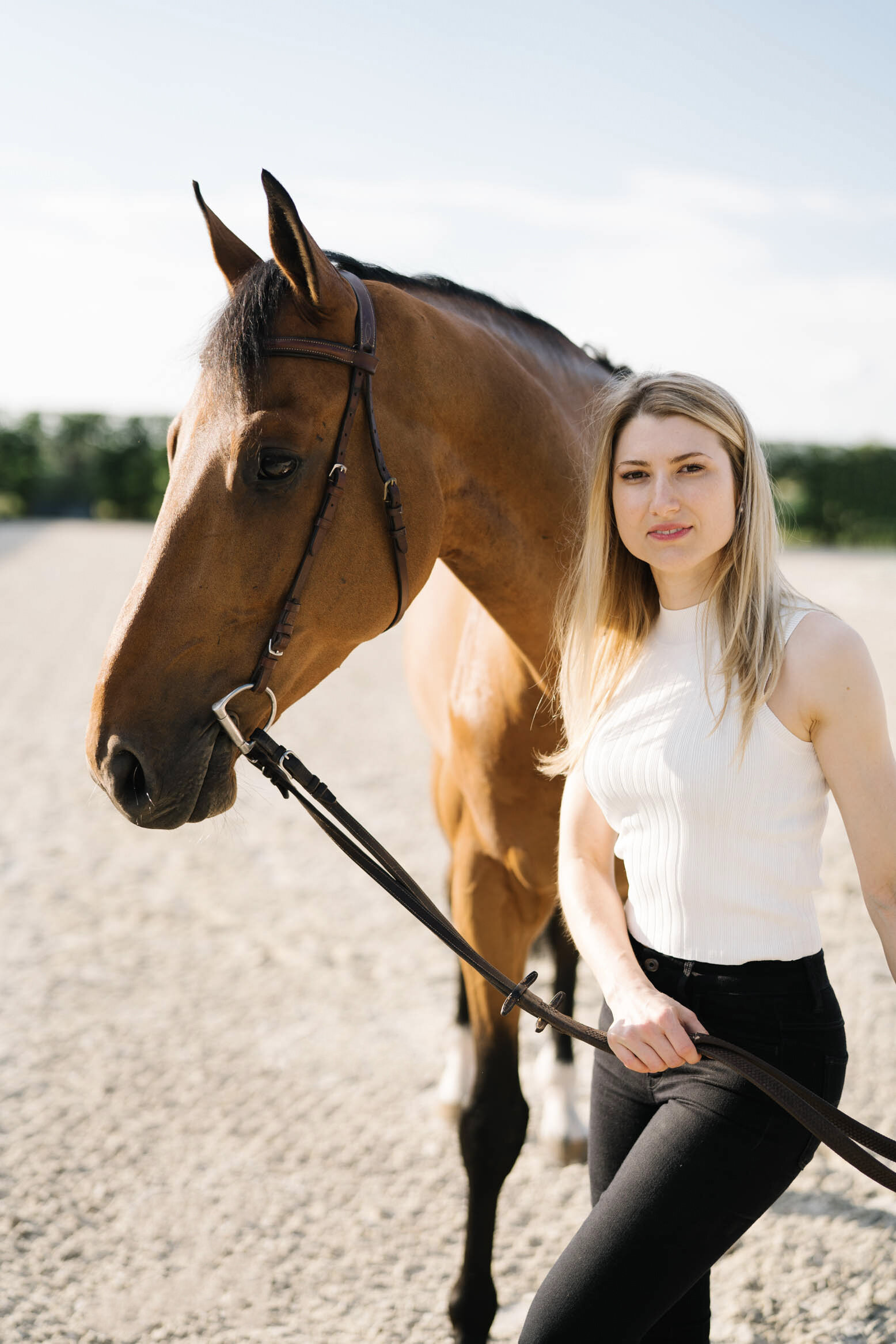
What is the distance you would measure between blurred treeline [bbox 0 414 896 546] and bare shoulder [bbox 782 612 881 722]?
23519mm

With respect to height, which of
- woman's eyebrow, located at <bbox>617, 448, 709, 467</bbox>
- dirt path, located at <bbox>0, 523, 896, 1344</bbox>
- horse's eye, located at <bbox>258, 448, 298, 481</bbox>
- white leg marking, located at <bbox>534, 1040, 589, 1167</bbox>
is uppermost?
woman's eyebrow, located at <bbox>617, 448, 709, 467</bbox>

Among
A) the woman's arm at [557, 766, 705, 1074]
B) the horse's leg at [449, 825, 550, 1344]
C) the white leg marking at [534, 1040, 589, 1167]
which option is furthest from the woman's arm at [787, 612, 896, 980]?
the white leg marking at [534, 1040, 589, 1167]

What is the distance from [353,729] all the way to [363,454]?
6782mm

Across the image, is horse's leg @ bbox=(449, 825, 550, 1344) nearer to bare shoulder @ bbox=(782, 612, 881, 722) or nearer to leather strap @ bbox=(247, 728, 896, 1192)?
leather strap @ bbox=(247, 728, 896, 1192)

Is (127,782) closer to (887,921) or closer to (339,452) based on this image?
(339,452)

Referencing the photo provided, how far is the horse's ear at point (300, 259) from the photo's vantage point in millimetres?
1663

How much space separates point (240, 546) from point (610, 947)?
0.95 meters

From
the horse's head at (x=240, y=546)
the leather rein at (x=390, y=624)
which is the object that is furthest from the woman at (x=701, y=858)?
the horse's head at (x=240, y=546)

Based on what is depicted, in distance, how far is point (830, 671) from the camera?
1504 millimetres

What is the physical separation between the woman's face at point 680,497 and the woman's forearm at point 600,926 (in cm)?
55

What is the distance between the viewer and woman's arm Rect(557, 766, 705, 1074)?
1.53 meters

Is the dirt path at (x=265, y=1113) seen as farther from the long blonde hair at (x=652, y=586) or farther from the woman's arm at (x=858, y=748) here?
the woman's arm at (x=858, y=748)

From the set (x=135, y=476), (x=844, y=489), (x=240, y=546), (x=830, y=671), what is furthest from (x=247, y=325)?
(x=135, y=476)

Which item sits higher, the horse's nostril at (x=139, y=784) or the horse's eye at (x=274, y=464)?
the horse's eye at (x=274, y=464)
